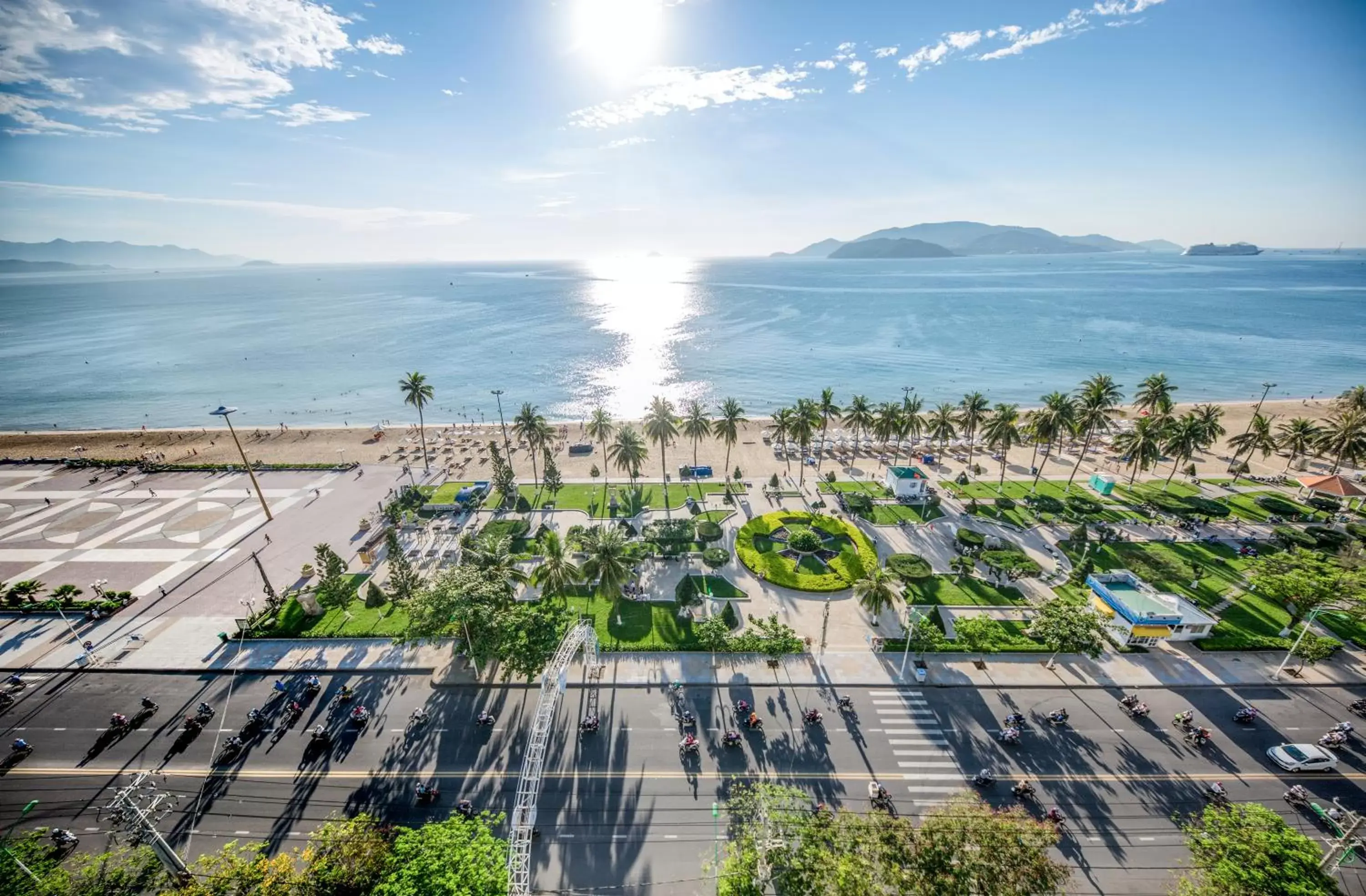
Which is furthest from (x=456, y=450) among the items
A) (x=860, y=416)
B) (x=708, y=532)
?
(x=860, y=416)

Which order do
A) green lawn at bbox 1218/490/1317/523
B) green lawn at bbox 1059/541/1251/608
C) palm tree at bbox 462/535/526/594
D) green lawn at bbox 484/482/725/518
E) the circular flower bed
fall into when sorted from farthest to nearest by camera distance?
1. green lawn at bbox 484/482/725/518
2. green lawn at bbox 1218/490/1317/523
3. the circular flower bed
4. green lawn at bbox 1059/541/1251/608
5. palm tree at bbox 462/535/526/594

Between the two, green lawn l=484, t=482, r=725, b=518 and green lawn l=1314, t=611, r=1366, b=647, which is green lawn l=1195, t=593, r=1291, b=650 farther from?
green lawn l=484, t=482, r=725, b=518

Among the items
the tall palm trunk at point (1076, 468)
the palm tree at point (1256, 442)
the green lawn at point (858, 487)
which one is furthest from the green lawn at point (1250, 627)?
the palm tree at point (1256, 442)

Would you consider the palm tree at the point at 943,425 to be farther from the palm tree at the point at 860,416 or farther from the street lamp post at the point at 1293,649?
the street lamp post at the point at 1293,649

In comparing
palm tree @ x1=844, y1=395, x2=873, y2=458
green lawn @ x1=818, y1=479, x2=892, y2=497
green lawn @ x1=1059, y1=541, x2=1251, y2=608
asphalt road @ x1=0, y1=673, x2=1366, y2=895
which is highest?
palm tree @ x1=844, y1=395, x2=873, y2=458

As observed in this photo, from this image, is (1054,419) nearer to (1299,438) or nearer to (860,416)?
(860,416)

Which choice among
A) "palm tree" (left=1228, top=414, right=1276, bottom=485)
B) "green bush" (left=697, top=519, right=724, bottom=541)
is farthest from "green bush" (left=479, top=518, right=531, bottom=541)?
"palm tree" (left=1228, top=414, right=1276, bottom=485)

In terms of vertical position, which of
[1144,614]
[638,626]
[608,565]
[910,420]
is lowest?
[638,626]
